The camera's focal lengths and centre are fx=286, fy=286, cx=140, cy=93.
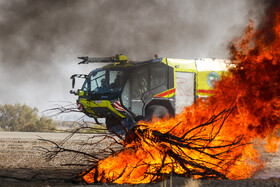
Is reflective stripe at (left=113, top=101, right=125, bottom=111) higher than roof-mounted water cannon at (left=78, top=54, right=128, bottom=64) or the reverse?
the reverse

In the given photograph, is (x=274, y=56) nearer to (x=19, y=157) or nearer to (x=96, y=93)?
(x=19, y=157)

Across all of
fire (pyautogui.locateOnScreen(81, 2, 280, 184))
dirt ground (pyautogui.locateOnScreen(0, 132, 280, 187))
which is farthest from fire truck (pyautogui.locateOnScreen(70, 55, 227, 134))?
fire (pyautogui.locateOnScreen(81, 2, 280, 184))

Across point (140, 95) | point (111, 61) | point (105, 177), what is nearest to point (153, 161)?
point (105, 177)

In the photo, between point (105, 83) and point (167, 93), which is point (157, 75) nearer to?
point (167, 93)

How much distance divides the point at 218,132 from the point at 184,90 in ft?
31.8

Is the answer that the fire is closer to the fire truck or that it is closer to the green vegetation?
the fire truck

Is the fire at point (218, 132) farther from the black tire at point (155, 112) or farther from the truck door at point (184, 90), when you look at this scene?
the truck door at point (184, 90)

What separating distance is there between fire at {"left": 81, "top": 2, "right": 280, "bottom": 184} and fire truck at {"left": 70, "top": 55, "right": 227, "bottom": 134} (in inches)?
312

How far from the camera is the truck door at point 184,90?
1447 cm

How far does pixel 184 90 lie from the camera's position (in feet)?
48.5

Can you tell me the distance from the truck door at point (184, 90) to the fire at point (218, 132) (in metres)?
8.46

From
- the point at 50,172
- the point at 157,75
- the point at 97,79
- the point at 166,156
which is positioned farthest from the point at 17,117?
the point at 166,156

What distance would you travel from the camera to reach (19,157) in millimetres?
8359

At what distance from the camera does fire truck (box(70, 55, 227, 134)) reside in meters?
13.9
